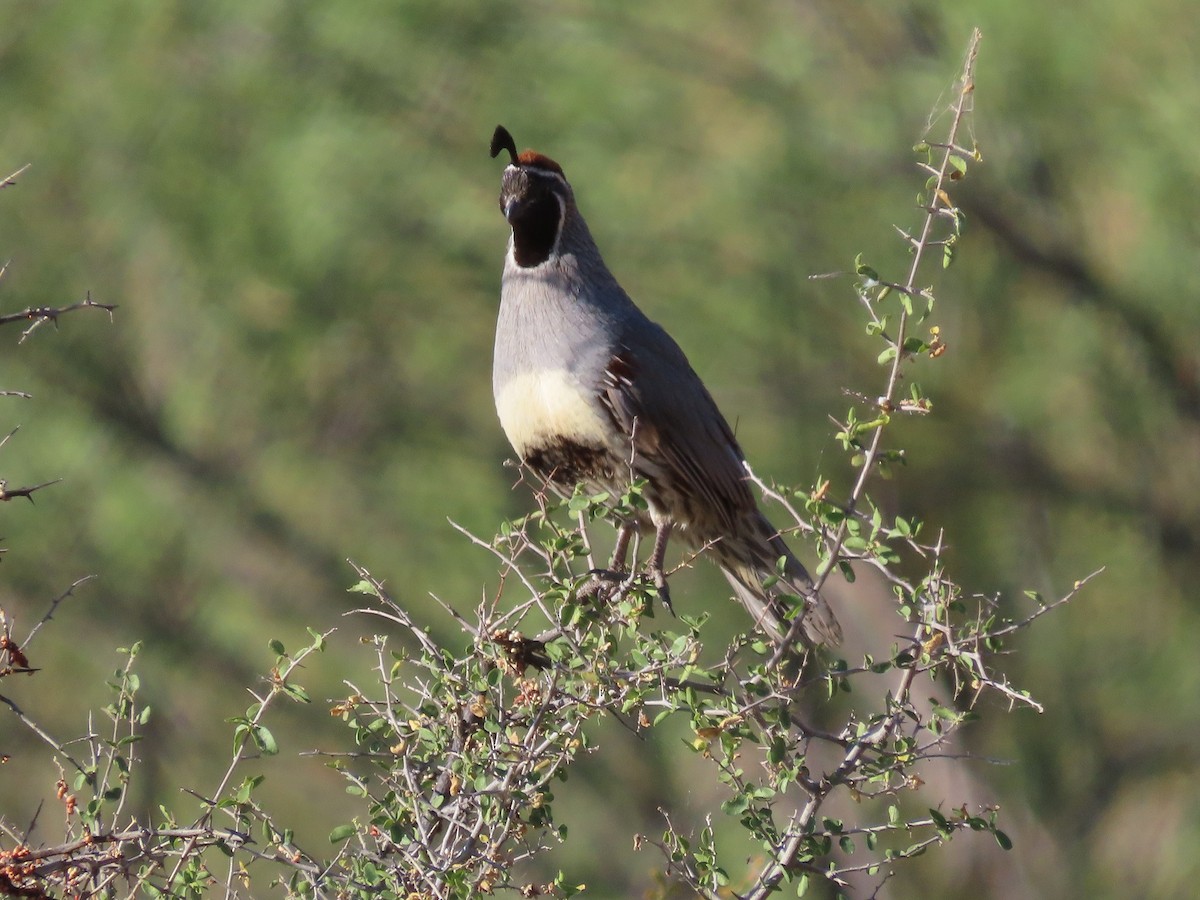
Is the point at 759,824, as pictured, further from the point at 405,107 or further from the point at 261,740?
the point at 405,107

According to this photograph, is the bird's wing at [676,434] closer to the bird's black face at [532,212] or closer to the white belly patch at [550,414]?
the white belly patch at [550,414]

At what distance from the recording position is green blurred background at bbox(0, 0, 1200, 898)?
20.0 ft

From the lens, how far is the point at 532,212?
12.0 feet

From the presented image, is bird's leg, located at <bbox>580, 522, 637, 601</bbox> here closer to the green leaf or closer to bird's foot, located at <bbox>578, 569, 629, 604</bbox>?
bird's foot, located at <bbox>578, 569, 629, 604</bbox>

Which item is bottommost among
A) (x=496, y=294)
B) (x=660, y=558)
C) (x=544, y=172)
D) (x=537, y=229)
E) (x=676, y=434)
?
(x=496, y=294)

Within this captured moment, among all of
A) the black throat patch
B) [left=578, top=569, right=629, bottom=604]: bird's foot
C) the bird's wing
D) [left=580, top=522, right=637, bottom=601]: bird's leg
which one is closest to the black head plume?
the black throat patch

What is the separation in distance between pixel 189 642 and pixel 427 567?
1.27m

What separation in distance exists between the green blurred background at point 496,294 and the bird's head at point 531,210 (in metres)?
2.37

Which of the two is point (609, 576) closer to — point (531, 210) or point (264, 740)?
point (264, 740)

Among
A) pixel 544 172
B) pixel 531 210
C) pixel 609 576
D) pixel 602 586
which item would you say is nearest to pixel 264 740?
pixel 609 576

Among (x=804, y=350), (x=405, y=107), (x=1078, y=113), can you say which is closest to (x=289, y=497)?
(x=405, y=107)

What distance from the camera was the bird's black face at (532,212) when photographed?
3.64 m

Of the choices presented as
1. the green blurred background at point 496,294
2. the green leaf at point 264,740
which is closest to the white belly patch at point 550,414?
the green leaf at point 264,740

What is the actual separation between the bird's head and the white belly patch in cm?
43
